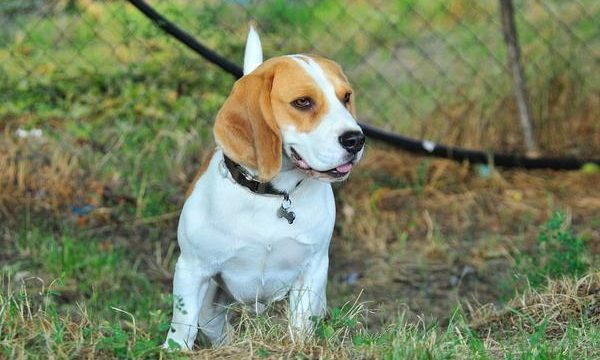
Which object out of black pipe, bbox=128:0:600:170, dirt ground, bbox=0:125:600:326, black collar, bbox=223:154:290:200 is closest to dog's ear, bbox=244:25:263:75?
black collar, bbox=223:154:290:200

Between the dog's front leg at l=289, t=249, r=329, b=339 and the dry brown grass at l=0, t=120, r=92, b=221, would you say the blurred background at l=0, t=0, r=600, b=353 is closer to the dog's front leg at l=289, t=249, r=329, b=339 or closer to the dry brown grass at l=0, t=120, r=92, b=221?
the dry brown grass at l=0, t=120, r=92, b=221

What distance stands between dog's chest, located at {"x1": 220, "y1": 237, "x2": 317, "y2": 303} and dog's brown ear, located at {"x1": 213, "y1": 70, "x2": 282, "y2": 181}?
0.26m

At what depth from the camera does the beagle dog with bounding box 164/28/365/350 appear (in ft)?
10.9

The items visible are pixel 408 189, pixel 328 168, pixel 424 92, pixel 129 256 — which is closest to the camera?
pixel 328 168

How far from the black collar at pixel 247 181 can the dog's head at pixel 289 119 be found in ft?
0.27

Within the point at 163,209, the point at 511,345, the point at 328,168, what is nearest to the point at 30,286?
the point at 163,209

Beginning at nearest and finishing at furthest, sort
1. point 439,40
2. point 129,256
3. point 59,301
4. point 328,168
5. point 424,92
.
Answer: point 328,168
point 59,301
point 129,256
point 424,92
point 439,40

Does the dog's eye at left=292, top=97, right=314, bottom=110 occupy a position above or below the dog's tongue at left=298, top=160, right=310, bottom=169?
above

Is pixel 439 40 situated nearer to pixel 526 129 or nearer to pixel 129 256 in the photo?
pixel 526 129

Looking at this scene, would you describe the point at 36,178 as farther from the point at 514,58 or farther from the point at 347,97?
the point at 514,58

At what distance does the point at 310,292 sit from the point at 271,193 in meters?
0.36

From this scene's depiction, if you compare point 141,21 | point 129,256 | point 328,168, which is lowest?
point 129,256

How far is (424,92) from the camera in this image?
6582mm

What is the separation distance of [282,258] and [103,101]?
2.68 metres
